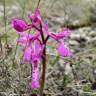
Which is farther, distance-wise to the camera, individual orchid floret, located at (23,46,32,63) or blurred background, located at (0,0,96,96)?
blurred background, located at (0,0,96,96)

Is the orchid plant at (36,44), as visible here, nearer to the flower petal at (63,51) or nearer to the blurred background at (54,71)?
the flower petal at (63,51)

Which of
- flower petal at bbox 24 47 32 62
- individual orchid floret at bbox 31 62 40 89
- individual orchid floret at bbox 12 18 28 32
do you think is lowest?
individual orchid floret at bbox 31 62 40 89

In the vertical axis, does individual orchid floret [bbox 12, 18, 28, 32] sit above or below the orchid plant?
above

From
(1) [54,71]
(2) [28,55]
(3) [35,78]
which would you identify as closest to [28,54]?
(2) [28,55]

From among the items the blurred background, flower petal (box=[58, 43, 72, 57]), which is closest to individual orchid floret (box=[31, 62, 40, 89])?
flower petal (box=[58, 43, 72, 57])

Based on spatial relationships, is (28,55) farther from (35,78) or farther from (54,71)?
(54,71)

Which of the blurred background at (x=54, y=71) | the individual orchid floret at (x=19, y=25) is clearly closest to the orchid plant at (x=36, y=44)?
the individual orchid floret at (x=19, y=25)

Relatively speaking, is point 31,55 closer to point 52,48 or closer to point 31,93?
point 31,93

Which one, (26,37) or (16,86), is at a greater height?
(26,37)

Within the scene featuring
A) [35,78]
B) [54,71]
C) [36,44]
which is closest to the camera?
[35,78]

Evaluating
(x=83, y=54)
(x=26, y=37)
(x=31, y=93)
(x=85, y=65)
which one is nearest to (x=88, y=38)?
(x=83, y=54)

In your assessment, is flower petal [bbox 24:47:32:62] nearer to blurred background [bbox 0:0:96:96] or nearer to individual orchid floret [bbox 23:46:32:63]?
individual orchid floret [bbox 23:46:32:63]
